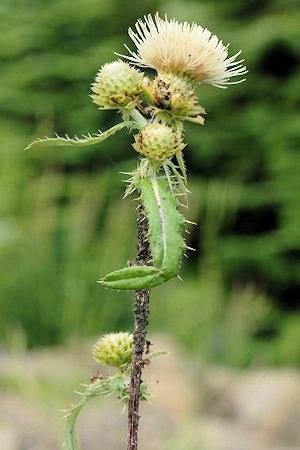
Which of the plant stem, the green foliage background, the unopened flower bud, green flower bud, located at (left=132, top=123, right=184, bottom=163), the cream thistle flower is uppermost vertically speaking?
the green foliage background

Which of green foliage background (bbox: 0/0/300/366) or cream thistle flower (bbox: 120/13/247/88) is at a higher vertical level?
green foliage background (bbox: 0/0/300/366)

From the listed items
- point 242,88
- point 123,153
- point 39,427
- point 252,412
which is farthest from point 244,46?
point 39,427

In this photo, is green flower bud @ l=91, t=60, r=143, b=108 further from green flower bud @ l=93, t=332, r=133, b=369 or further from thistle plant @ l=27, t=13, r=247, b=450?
green flower bud @ l=93, t=332, r=133, b=369

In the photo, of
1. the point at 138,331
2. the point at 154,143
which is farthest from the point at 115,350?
the point at 154,143

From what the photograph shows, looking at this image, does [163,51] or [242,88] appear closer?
[163,51]

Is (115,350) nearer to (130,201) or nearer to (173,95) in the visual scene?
(173,95)

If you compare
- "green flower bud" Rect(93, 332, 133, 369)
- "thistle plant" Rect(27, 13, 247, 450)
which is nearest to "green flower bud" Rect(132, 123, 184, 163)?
"thistle plant" Rect(27, 13, 247, 450)

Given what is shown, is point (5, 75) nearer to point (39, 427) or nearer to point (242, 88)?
point (242, 88)

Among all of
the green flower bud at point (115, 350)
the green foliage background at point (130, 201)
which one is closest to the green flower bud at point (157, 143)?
the green flower bud at point (115, 350)
